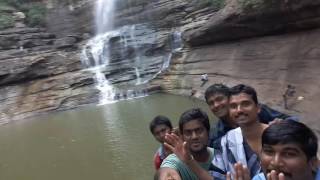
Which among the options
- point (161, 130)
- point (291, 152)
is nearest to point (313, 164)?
point (291, 152)

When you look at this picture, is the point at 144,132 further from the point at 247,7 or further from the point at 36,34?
the point at 36,34

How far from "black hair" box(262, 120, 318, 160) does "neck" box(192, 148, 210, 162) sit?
3.34 feet

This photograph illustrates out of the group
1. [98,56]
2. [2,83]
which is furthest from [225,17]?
[2,83]

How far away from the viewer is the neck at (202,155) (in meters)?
3.24

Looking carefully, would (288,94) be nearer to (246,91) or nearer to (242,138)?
(246,91)

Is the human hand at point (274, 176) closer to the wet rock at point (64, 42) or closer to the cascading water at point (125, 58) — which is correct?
the cascading water at point (125, 58)

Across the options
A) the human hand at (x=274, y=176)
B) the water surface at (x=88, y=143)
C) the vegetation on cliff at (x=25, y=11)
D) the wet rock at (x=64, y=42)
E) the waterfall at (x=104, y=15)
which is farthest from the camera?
the waterfall at (x=104, y=15)

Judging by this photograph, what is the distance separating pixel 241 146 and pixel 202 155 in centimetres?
40

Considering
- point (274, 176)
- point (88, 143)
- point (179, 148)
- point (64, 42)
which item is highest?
point (274, 176)

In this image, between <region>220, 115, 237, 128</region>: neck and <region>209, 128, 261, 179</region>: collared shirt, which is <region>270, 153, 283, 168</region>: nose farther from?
<region>220, 115, 237, 128</region>: neck

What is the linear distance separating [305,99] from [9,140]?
383 inches

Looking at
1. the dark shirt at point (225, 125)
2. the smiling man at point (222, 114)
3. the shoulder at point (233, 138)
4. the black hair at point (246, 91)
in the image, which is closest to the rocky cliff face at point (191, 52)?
the smiling man at point (222, 114)

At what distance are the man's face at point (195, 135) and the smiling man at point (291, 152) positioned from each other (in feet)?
3.22

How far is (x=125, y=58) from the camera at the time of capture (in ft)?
82.0
